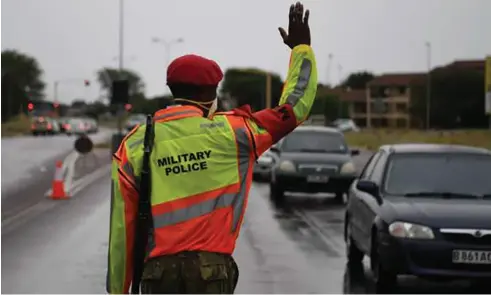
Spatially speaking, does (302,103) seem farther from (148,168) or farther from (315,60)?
(148,168)

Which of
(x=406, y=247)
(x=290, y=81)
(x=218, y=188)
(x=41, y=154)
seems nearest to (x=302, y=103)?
(x=290, y=81)

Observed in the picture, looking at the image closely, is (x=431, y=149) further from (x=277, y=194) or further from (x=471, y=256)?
(x=277, y=194)

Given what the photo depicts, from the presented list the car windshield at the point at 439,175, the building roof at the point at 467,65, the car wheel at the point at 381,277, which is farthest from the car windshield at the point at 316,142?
the building roof at the point at 467,65

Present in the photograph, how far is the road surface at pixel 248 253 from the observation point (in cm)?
966

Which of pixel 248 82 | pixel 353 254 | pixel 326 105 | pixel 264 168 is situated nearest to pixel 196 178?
pixel 353 254

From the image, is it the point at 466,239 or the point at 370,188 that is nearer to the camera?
the point at 466,239

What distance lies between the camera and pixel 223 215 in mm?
3705

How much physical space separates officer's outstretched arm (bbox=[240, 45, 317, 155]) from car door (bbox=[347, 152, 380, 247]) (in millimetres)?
6523

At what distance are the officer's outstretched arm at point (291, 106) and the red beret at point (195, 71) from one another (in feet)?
0.61

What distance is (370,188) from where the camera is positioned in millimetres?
9875

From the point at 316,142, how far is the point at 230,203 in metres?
18.6

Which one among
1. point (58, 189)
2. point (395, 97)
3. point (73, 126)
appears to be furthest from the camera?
point (73, 126)

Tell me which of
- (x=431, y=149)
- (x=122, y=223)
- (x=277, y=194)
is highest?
(x=122, y=223)

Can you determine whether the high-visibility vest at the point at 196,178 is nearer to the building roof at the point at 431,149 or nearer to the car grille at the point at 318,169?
the building roof at the point at 431,149
